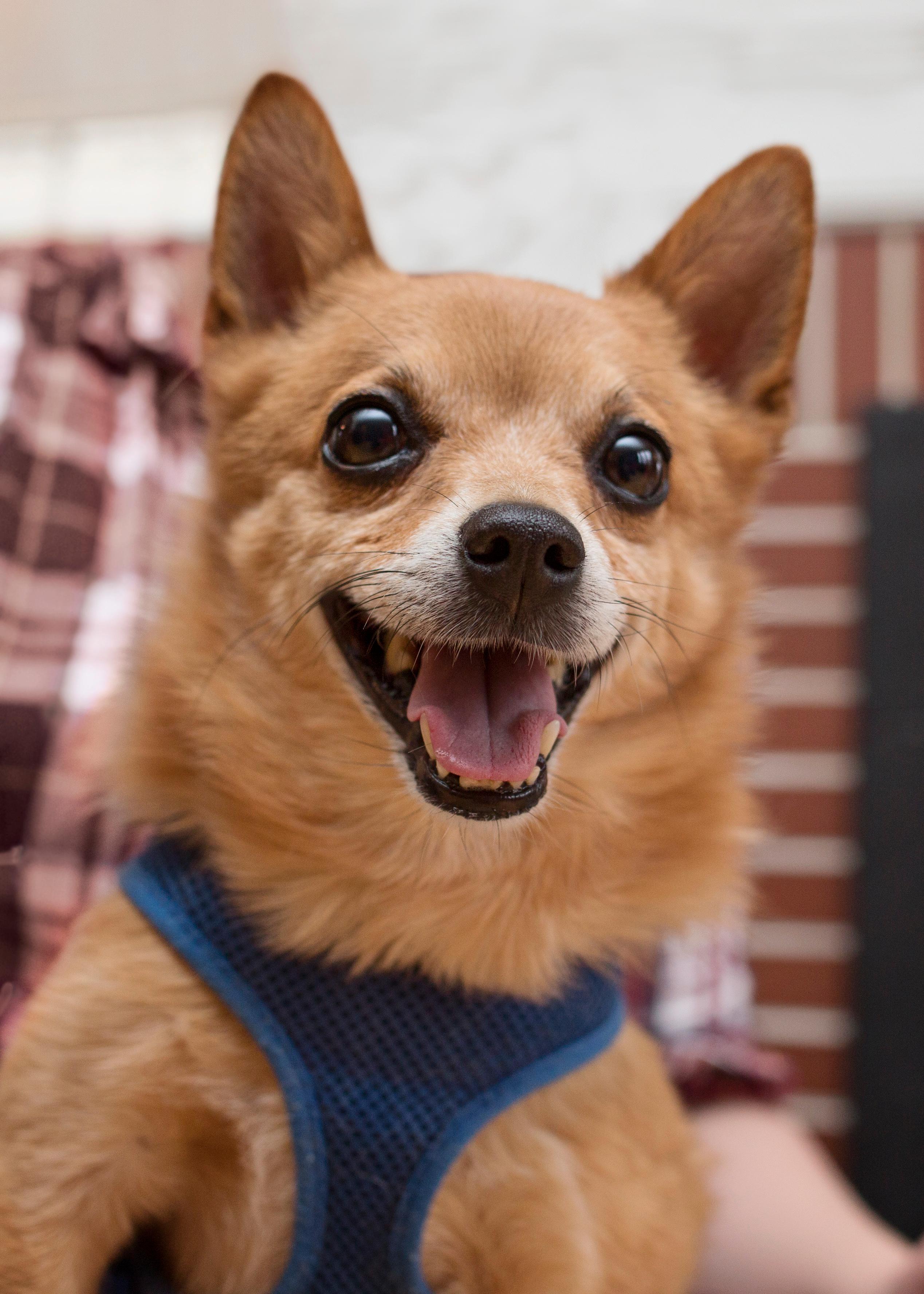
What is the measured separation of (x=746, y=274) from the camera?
1176mm

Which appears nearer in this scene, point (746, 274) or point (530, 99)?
point (746, 274)

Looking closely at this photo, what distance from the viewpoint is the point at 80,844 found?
1.65m

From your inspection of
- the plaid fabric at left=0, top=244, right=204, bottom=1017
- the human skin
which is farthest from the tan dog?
the plaid fabric at left=0, top=244, right=204, bottom=1017

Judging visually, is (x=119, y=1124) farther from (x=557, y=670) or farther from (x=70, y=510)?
(x=70, y=510)

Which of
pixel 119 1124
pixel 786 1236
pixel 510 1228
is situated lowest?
pixel 786 1236

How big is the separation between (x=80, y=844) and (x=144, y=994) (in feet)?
2.68

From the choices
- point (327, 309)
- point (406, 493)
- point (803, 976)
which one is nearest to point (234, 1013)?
point (406, 493)

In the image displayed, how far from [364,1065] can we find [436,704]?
0.35m

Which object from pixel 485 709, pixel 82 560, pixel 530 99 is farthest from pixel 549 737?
pixel 530 99

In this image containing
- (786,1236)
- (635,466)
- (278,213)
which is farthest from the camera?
(786,1236)

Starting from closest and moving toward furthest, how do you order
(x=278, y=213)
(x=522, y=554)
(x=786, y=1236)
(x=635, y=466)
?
(x=522, y=554) → (x=635, y=466) → (x=278, y=213) → (x=786, y=1236)

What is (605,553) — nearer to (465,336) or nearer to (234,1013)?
(465,336)

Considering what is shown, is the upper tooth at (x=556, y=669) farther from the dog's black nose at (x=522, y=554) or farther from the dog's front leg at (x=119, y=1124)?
the dog's front leg at (x=119, y=1124)

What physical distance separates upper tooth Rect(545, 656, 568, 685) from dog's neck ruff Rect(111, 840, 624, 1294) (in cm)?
32
